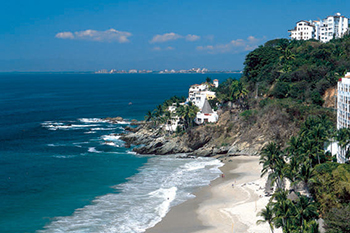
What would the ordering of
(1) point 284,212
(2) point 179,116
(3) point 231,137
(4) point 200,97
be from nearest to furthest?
(1) point 284,212
(3) point 231,137
(2) point 179,116
(4) point 200,97

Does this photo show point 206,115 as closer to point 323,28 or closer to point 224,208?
point 224,208

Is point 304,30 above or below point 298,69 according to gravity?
above

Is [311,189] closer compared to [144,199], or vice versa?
[311,189]

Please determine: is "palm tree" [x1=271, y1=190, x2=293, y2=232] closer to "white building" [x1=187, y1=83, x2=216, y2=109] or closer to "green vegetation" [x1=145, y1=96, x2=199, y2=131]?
"green vegetation" [x1=145, y1=96, x2=199, y2=131]

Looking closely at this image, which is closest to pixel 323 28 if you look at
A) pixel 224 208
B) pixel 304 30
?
pixel 304 30

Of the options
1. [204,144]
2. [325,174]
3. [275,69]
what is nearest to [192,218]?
[325,174]

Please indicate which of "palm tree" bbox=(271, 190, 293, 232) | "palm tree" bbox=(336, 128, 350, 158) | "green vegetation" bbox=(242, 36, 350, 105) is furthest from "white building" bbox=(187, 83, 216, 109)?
"palm tree" bbox=(271, 190, 293, 232)

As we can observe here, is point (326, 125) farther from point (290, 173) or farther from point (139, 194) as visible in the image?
point (139, 194)
